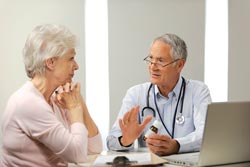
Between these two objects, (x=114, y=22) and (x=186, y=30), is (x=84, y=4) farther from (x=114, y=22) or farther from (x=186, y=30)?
(x=186, y=30)

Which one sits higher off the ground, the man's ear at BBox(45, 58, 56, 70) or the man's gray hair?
the man's gray hair

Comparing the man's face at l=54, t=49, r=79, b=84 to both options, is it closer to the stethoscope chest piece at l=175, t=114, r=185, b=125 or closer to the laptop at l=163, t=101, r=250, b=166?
the laptop at l=163, t=101, r=250, b=166

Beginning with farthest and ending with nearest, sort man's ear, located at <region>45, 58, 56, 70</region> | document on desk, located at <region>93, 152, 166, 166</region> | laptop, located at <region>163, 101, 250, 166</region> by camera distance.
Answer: man's ear, located at <region>45, 58, 56, 70</region>
document on desk, located at <region>93, 152, 166, 166</region>
laptop, located at <region>163, 101, 250, 166</region>

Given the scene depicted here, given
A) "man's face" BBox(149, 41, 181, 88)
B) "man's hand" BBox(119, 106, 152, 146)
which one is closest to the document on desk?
"man's hand" BBox(119, 106, 152, 146)

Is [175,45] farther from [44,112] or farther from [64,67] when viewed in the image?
[44,112]

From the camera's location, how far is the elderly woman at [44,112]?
1830 mm

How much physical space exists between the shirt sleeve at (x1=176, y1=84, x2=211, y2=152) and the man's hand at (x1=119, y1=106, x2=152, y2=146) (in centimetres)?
21

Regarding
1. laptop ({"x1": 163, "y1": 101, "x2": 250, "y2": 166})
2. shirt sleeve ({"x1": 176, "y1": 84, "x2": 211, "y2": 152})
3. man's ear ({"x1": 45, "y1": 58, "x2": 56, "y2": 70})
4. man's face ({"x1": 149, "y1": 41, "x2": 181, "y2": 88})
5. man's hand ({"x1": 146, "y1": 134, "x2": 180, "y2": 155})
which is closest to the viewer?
laptop ({"x1": 163, "y1": 101, "x2": 250, "y2": 166})

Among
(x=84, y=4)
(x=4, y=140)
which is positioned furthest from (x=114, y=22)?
(x=4, y=140)

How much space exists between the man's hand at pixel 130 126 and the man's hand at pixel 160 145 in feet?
0.27

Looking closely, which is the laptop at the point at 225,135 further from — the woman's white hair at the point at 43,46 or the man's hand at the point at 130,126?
the woman's white hair at the point at 43,46

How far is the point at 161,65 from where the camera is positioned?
2.77 m

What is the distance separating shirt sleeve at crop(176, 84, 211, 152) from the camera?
7.73ft

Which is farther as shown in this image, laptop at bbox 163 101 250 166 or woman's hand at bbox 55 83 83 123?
woman's hand at bbox 55 83 83 123
